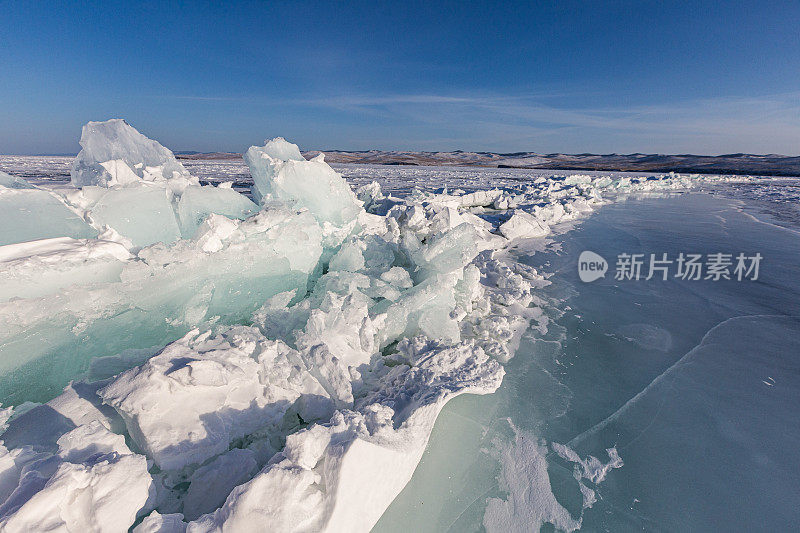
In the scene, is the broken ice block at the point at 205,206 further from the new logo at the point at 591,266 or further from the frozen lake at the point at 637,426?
the new logo at the point at 591,266

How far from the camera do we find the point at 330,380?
2186mm

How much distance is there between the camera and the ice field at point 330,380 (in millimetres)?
1471

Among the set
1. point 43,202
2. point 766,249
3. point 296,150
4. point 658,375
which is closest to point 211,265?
point 43,202

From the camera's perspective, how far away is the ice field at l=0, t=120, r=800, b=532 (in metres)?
1.47

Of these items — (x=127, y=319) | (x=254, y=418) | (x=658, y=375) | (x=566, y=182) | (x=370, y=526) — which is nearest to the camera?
(x=370, y=526)

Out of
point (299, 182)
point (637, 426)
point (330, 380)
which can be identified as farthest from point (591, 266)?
point (330, 380)

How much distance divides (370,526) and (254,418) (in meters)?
0.79

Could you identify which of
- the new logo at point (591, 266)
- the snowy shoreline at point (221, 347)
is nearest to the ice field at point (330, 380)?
the snowy shoreline at point (221, 347)

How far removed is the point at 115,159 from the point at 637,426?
5584mm

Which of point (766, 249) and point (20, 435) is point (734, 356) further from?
point (766, 249)

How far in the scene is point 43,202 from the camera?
2.84 meters

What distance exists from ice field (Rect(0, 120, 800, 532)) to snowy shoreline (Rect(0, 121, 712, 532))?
0.04ft

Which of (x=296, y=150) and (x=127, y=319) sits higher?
(x=296, y=150)

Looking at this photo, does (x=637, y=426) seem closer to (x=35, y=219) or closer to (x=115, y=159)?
(x=35, y=219)
